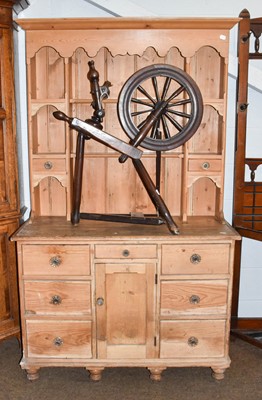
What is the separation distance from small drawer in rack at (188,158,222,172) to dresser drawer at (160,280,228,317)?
607 millimetres

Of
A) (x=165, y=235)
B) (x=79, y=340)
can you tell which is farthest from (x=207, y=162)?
(x=79, y=340)

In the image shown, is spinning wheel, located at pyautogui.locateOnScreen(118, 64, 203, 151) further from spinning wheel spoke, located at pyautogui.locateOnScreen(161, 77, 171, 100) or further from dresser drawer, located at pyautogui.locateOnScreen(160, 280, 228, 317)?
dresser drawer, located at pyautogui.locateOnScreen(160, 280, 228, 317)

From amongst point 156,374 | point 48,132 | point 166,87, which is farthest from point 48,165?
point 156,374

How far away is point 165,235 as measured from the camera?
2186mm

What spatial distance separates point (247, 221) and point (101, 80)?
3.90ft

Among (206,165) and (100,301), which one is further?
Result: (206,165)

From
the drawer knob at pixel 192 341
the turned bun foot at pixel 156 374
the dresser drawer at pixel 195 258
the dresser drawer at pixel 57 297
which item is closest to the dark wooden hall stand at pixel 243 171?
the dresser drawer at pixel 195 258

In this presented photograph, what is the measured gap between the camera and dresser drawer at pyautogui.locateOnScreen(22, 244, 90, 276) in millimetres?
2184

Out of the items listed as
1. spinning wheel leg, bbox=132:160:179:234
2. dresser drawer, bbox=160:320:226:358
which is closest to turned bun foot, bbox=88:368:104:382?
dresser drawer, bbox=160:320:226:358

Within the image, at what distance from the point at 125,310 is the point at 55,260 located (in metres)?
0.44

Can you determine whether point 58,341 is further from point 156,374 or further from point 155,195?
point 155,195

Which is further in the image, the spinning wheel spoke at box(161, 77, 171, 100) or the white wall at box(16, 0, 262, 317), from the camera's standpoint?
the white wall at box(16, 0, 262, 317)

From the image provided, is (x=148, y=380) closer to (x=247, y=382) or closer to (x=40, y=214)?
(x=247, y=382)

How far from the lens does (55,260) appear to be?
2191 mm
